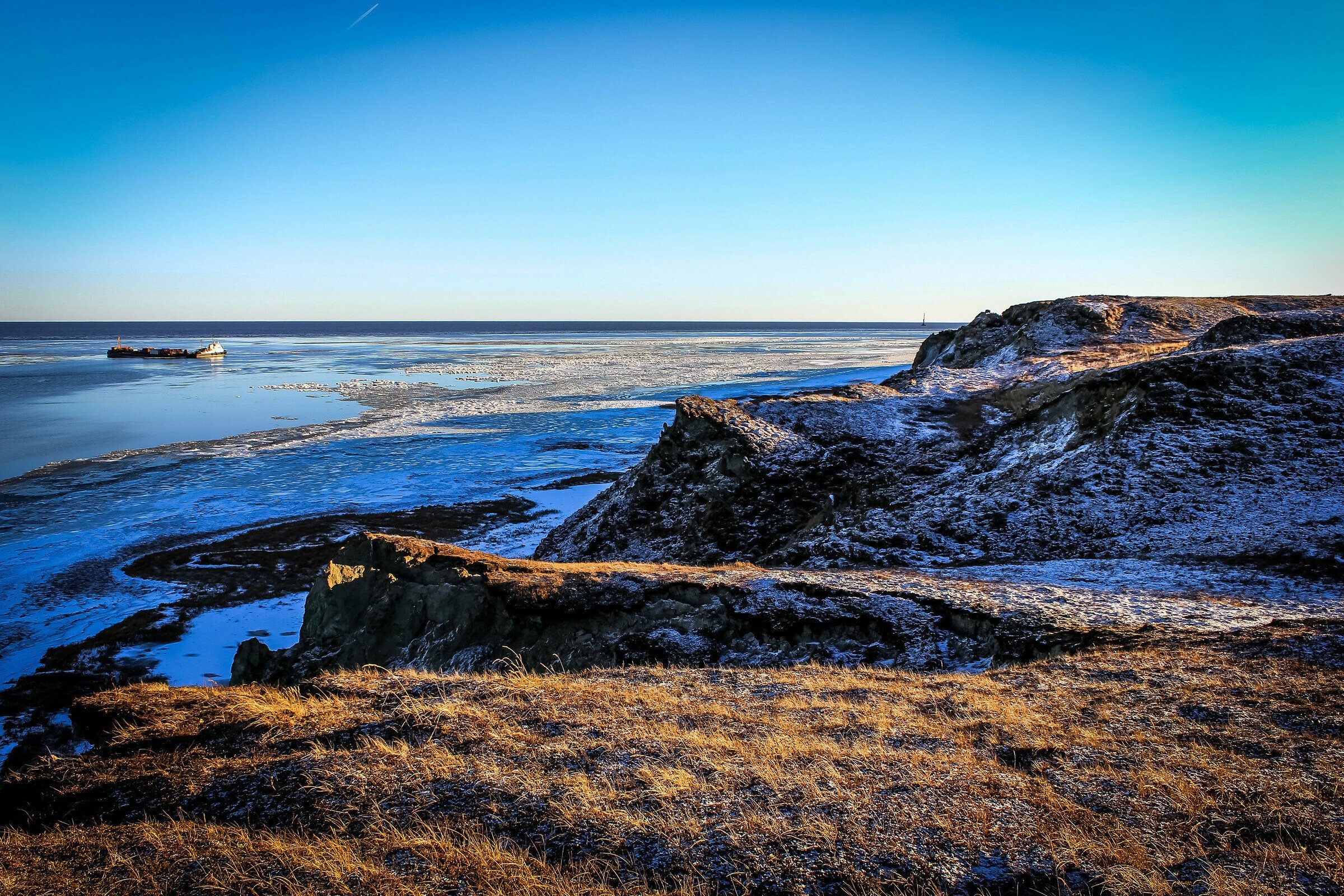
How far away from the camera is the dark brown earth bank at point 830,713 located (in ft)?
15.3

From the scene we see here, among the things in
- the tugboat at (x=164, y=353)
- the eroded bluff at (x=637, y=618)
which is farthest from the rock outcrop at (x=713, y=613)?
the tugboat at (x=164, y=353)

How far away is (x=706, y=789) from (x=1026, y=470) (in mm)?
14424

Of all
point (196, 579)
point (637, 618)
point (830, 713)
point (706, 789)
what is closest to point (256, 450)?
point (196, 579)

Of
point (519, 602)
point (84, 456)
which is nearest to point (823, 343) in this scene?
point (84, 456)

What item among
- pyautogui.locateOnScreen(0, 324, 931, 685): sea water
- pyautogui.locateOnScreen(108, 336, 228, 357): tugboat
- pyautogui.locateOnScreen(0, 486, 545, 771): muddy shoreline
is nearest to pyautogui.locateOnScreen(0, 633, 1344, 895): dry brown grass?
pyautogui.locateOnScreen(0, 486, 545, 771): muddy shoreline

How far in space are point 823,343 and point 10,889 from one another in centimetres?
13073

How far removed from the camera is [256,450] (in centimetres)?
3192

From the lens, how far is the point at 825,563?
15.0 m

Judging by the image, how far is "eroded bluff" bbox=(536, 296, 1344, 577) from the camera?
1396cm

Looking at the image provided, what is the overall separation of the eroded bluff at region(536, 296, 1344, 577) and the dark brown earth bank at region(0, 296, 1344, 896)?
0.37 ft

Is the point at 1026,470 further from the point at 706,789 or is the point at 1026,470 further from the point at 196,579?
the point at 196,579

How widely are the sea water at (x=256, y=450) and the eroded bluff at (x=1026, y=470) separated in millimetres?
5384

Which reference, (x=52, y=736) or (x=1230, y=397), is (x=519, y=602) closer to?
(x=52, y=736)

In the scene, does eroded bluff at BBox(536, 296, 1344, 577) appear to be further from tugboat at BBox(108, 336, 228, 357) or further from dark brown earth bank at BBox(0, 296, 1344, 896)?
tugboat at BBox(108, 336, 228, 357)
